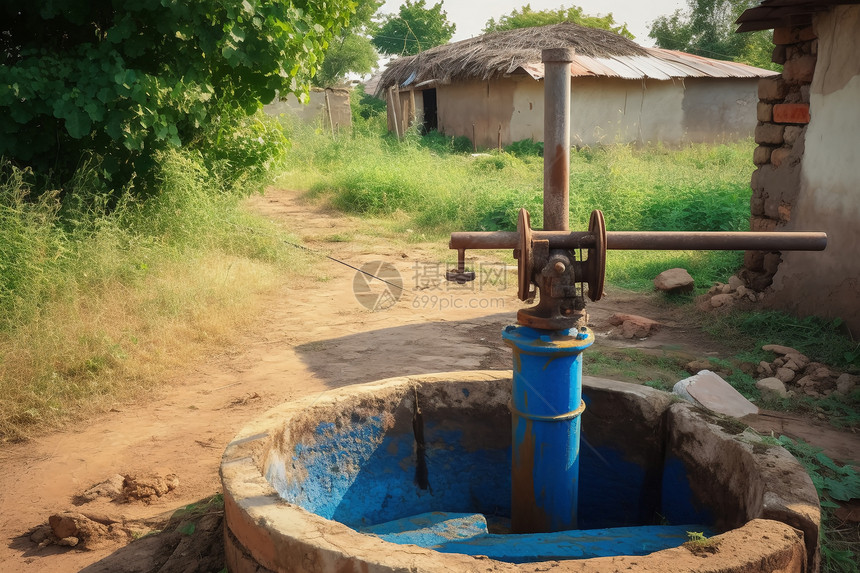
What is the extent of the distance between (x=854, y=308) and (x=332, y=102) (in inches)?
543

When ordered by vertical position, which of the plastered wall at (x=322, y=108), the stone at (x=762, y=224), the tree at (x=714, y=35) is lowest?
the stone at (x=762, y=224)

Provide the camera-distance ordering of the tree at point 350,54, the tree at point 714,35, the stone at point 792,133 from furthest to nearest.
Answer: the tree at point 350,54 → the tree at point 714,35 → the stone at point 792,133

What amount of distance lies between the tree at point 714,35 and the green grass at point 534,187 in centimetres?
1088

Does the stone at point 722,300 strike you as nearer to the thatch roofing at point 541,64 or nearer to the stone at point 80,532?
the stone at point 80,532

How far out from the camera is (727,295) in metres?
5.49

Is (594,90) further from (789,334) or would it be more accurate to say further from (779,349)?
(779,349)

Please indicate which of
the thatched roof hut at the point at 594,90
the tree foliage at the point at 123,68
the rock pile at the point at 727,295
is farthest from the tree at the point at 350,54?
the rock pile at the point at 727,295

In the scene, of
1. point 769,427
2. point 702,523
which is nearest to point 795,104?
point 769,427

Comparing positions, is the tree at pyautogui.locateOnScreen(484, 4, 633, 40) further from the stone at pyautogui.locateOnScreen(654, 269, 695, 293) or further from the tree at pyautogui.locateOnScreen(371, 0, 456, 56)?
the stone at pyautogui.locateOnScreen(654, 269, 695, 293)

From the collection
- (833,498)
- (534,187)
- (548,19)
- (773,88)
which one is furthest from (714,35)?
(833,498)

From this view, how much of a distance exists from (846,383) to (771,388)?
0.41m

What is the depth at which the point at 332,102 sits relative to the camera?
16469mm

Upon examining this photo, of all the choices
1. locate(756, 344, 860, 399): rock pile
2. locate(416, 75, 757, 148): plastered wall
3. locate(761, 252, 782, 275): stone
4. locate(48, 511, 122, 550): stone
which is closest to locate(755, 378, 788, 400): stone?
locate(756, 344, 860, 399): rock pile

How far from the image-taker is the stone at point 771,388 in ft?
12.9
